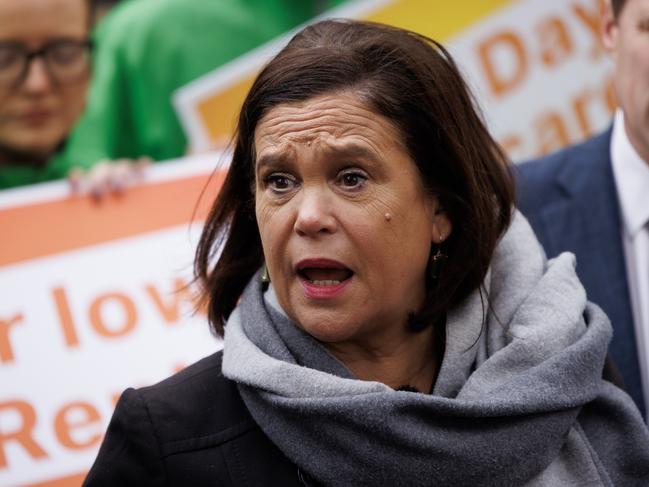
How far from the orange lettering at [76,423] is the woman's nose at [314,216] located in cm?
146

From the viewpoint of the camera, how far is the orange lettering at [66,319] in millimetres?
3414

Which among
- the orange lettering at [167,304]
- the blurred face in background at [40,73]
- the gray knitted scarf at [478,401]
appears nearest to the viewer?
the gray knitted scarf at [478,401]

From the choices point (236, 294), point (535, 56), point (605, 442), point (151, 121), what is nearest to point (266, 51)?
point (151, 121)

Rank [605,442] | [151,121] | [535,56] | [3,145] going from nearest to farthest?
[605,442], [3,145], [151,121], [535,56]

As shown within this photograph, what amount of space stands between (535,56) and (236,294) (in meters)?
2.60

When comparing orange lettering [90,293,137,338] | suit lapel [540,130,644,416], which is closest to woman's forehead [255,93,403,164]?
suit lapel [540,130,644,416]

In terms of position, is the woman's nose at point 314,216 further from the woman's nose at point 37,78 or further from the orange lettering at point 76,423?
the woman's nose at point 37,78

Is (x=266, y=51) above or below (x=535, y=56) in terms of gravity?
above

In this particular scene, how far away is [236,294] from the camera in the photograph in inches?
97.1

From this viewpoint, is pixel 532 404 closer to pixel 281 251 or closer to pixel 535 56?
pixel 281 251

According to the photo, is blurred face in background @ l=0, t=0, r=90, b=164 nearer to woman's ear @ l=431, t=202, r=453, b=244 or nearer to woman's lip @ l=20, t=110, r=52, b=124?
woman's lip @ l=20, t=110, r=52, b=124

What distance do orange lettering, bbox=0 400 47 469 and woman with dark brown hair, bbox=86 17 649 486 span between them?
1122 mm

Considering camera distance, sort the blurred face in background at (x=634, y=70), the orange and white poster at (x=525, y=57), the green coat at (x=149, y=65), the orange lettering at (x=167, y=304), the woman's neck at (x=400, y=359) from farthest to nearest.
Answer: the orange and white poster at (x=525, y=57) → the green coat at (x=149, y=65) → the orange lettering at (x=167, y=304) → the blurred face in background at (x=634, y=70) → the woman's neck at (x=400, y=359)

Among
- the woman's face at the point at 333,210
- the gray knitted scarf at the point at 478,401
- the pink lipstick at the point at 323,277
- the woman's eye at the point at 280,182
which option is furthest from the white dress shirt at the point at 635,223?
the woman's eye at the point at 280,182
